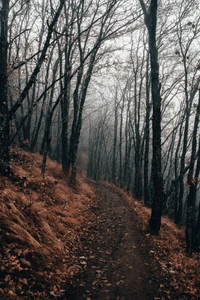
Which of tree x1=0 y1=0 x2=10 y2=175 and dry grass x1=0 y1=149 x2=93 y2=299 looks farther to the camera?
tree x1=0 y1=0 x2=10 y2=175

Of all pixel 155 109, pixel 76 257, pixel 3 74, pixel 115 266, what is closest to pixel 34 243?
pixel 76 257

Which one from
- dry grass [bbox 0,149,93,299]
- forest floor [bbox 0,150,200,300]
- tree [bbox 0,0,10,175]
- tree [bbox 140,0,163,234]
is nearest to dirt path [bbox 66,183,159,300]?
forest floor [bbox 0,150,200,300]

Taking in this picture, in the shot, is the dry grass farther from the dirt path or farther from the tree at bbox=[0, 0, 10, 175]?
the tree at bbox=[0, 0, 10, 175]

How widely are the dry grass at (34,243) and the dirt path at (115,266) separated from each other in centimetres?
38

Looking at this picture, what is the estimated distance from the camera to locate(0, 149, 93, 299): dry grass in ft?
14.1

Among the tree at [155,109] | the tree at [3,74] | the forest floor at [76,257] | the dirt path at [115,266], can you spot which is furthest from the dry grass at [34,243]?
the tree at [155,109]

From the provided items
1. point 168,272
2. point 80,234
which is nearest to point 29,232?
point 80,234

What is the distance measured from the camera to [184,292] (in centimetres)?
525

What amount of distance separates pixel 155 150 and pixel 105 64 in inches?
334

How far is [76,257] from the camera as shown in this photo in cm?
613

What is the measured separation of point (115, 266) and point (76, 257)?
1.08 metres

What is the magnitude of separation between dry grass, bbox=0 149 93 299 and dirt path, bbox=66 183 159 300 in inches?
15.1

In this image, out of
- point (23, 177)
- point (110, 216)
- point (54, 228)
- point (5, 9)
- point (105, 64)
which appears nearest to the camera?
point (54, 228)

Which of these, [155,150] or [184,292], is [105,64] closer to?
[155,150]
